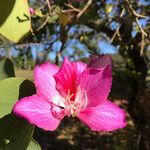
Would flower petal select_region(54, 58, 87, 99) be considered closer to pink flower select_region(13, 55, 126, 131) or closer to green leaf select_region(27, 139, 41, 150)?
pink flower select_region(13, 55, 126, 131)

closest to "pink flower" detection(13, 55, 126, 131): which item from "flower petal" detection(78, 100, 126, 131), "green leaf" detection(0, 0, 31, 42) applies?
"flower petal" detection(78, 100, 126, 131)

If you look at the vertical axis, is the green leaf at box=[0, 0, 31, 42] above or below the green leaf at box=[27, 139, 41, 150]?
above

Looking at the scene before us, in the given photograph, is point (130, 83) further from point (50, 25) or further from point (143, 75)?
point (50, 25)

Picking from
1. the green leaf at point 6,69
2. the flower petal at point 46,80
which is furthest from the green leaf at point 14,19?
the flower petal at point 46,80

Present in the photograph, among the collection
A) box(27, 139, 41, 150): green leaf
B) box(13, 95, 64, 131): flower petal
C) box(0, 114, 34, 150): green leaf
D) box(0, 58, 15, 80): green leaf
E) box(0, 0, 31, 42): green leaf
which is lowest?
box(27, 139, 41, 150): green leaf

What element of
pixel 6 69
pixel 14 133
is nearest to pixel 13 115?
pixel 14 133

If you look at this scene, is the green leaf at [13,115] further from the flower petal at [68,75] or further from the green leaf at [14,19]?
the green leaf at [14,19]

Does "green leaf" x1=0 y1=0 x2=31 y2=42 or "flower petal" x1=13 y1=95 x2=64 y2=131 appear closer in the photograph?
"flower petal" x1=13 y1=95 x2=64 y2=131
